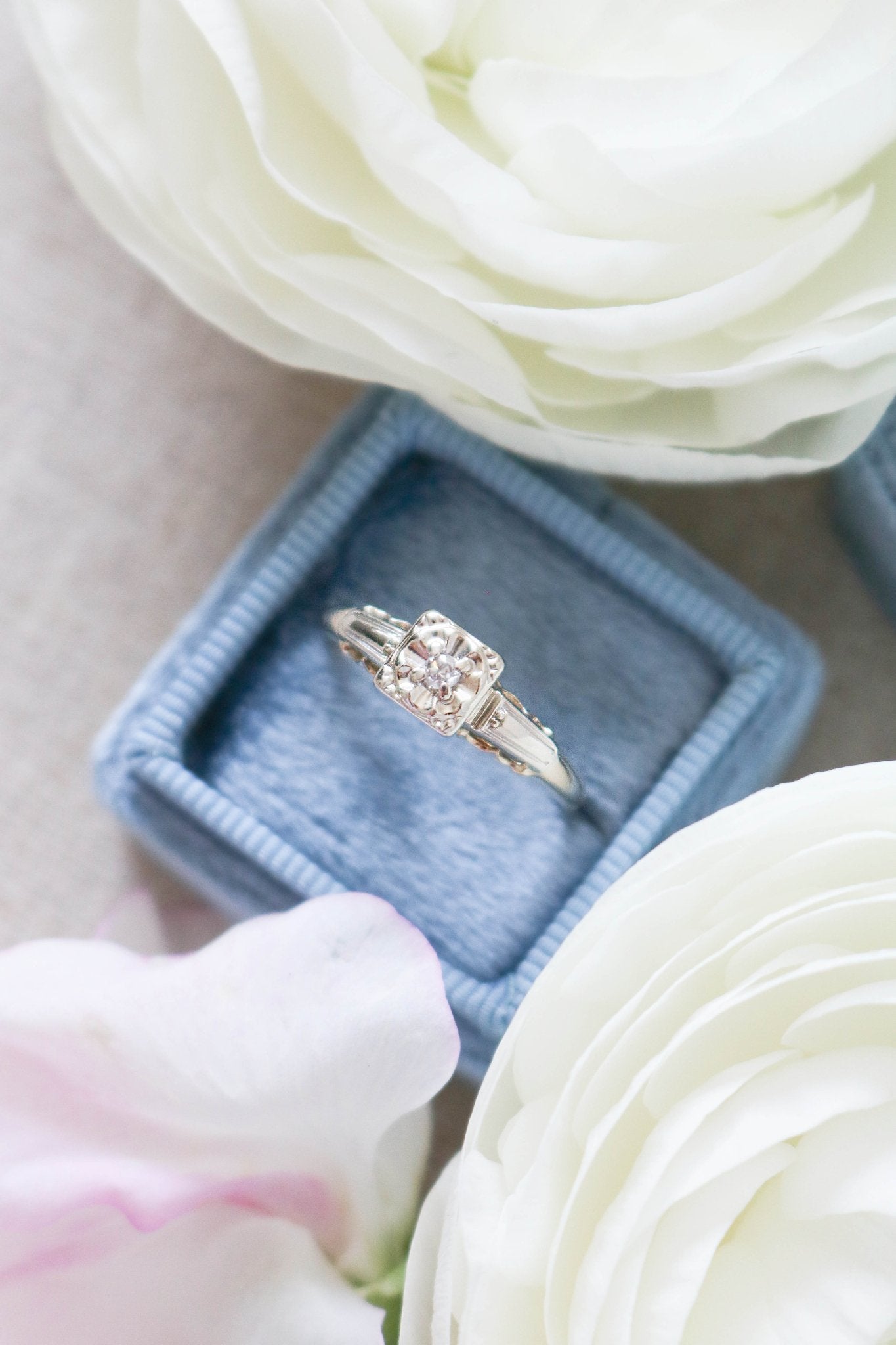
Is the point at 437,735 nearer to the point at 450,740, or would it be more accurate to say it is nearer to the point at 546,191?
the point at 450,740

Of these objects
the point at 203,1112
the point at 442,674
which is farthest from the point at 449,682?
the point at 203,1112

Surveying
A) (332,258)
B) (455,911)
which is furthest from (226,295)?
(455,911)

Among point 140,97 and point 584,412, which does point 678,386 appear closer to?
point 584,412

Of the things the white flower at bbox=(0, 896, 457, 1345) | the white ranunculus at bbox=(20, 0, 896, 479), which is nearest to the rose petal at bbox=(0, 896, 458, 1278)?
the white flower at bbox=(0, 896, 457, 1345)

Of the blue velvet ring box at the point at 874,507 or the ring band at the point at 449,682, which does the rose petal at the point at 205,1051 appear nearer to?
the ring band at the point at 449,682

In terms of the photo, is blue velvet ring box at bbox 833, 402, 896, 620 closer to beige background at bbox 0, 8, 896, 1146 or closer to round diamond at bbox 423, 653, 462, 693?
beige background at bbox 0, 8, 896, 1146
